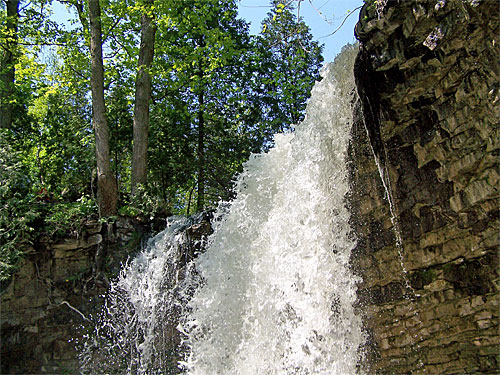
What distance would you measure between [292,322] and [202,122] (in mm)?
7869

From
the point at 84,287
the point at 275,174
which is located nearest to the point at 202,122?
the point at 84,287

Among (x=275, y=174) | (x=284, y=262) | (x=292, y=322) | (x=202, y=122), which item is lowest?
(x=292, y=322)

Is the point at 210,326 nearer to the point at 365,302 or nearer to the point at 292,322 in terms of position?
the point at 292,322

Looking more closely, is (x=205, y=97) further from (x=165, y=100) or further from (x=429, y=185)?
(x=429, y=185)

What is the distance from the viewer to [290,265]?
507 cm

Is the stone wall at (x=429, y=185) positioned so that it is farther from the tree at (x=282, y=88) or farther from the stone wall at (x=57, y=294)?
the tree at (x=282, y=88)

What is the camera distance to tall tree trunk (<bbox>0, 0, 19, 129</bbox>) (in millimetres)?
10508

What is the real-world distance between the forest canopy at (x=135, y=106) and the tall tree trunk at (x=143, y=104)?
0.02 meters

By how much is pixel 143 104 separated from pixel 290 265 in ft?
20.7

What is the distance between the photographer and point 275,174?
5.98 m

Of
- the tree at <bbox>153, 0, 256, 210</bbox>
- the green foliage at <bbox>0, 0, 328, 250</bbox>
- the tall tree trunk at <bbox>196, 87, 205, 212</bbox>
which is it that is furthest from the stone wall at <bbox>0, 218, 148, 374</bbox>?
the tree at <bbox>153, 0, 256, 210</bbox>

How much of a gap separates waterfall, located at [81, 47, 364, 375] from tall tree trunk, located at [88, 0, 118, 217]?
3.12m

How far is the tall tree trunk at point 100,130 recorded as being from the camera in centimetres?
884

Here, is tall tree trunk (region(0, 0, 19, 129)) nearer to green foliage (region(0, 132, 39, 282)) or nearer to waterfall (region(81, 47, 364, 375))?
green foliage (region(0, 132, 39, 282))
